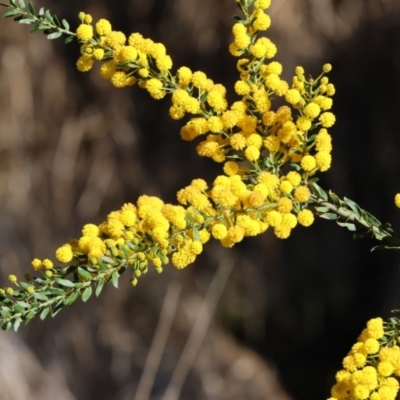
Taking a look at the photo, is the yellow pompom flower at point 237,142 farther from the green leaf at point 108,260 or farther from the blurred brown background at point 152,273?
the blurred brown background at point 152,273

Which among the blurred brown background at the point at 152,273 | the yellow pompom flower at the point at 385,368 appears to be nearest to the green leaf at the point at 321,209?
the yellow pompom flower at the point at 385,368

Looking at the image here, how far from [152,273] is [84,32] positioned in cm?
110

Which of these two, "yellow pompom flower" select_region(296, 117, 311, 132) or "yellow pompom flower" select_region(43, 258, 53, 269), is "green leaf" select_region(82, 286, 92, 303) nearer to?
"yellow pompom flower" select_region(43, 258, 53, 269)

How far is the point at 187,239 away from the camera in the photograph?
396 mm

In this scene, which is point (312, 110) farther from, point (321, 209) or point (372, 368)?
point (372, 368)

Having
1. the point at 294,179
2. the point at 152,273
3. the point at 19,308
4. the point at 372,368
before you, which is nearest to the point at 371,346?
the point at 372,368

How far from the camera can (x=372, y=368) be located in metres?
0.39

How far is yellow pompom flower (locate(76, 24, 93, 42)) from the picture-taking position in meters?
0.40

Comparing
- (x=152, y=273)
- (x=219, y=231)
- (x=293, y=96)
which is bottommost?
(x=152, y=273)

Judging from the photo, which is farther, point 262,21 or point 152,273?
point 152,273

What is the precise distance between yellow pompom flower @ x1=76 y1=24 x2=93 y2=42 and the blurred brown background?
79 cm

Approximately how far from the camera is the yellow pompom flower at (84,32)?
404 mm

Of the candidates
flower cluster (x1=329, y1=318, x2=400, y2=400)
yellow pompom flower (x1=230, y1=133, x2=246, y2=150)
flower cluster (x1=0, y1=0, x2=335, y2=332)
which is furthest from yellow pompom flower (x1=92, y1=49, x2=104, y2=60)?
flower cluster (x1=329, y1=318, x2=400, y2=400)

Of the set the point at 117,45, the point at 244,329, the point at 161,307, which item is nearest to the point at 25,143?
the point at 161,307
